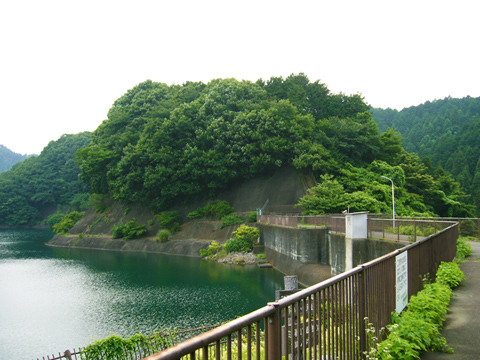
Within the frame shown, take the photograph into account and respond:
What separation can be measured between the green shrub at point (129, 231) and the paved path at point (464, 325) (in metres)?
44.3

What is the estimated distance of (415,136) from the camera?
97.0 meters

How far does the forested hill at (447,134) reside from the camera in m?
67.7

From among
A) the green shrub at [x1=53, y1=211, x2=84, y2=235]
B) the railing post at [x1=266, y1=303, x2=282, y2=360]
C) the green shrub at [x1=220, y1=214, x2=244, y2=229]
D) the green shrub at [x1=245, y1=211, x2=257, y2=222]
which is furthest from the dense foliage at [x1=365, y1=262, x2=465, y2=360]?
the green shrub at [x1=53, y1=211, x2=84, y2=235]

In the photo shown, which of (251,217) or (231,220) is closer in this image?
(251,217)

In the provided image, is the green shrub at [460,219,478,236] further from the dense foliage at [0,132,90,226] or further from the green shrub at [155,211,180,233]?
the dense foliage at [0,132,90,226]

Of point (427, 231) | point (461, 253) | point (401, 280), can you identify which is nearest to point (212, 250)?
point (427, 231)

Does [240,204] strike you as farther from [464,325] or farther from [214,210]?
[464,325]

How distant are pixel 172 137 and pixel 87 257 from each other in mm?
17686

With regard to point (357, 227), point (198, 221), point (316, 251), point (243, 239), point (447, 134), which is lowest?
point (243, 239)

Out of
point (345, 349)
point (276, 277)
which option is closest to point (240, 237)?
point (276, 277)

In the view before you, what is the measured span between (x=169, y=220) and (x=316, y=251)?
27.0m

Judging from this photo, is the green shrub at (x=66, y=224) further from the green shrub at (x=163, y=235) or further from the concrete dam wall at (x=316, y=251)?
the concrete dam wall at (x=316, y=251)

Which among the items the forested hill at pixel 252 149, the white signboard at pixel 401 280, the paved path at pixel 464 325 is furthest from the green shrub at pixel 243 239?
the white signboard at pixel 401 280

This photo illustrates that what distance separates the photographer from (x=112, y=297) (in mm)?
24609
